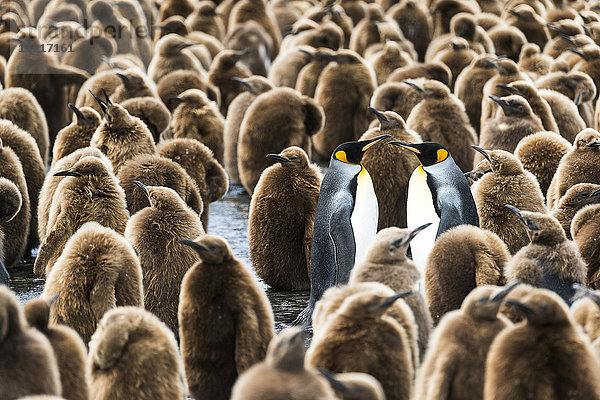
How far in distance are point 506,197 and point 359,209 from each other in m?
0.78

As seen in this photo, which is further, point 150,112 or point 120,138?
point 150,112

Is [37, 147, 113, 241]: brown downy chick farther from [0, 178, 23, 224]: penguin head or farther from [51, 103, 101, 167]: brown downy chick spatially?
[51, 103, 101, 167]: brown downy chick

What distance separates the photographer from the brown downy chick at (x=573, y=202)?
5457mm

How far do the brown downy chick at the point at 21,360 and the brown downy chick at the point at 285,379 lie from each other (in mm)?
741

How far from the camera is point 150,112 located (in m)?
7.31

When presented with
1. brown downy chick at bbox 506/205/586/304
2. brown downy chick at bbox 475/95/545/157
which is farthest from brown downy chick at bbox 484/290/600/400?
brown downy chick at bbox 475/95/545/157

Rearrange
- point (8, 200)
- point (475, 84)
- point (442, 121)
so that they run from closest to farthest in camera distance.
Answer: point (8, 200), point (442, 121), point (475, 84)

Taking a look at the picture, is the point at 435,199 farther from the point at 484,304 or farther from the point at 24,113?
the point at 24,113

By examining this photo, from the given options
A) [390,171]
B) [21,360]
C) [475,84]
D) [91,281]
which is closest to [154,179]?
[390,171]

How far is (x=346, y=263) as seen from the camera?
17.9 ft

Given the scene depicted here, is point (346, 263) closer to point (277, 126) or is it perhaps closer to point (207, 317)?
point (207, 317)

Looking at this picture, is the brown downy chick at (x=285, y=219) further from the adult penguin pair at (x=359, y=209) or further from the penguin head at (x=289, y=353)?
the penguin head at (x=289, y=353)

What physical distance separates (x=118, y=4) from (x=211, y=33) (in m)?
1.41

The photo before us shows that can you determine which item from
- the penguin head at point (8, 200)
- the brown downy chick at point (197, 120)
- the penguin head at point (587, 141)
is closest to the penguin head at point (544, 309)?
the penguin head at point (587, 141)
